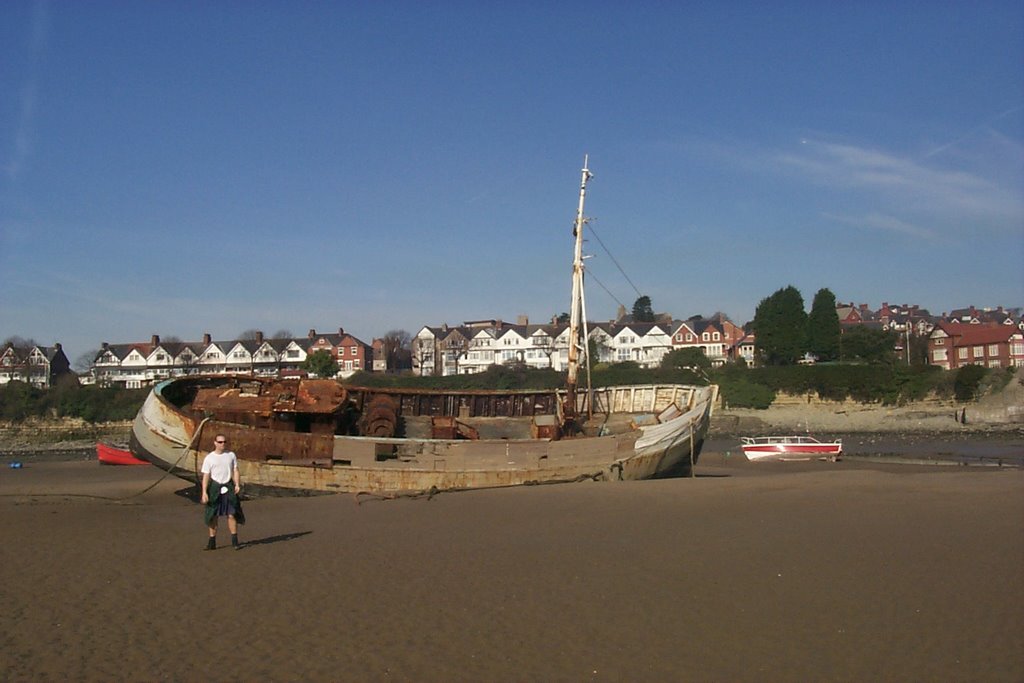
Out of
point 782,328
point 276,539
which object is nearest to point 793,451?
point 276,539

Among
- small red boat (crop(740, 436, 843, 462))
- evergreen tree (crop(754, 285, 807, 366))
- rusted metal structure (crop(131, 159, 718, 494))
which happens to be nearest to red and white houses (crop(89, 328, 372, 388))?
evergreen tree (crop(754, 285, 807, 366))

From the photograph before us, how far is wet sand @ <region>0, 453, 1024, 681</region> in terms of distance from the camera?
22.0 feet

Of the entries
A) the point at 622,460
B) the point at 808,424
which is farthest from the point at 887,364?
the point at 622,460

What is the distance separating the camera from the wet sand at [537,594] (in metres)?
6.70

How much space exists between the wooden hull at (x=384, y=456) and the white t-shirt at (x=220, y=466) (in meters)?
6.59

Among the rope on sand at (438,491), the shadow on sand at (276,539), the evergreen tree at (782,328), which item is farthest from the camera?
the evergreen tree at (782,328)

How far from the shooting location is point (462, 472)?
18.8m

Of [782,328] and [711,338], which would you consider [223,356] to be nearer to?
[711,338]

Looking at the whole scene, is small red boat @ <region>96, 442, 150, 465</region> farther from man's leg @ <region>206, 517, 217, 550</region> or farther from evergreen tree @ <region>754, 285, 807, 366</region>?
evergreen tree @ <region>754, 285, 807, 366</region>

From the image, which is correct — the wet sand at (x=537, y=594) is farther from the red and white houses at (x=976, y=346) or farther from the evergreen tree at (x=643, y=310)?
the evergreen tree at (x=643, y=310)

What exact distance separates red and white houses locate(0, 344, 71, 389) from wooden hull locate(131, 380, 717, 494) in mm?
86151

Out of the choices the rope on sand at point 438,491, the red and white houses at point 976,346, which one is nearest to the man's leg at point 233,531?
the rope on sand at point 438,491

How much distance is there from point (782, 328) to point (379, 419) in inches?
2652

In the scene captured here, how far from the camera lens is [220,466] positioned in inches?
440
